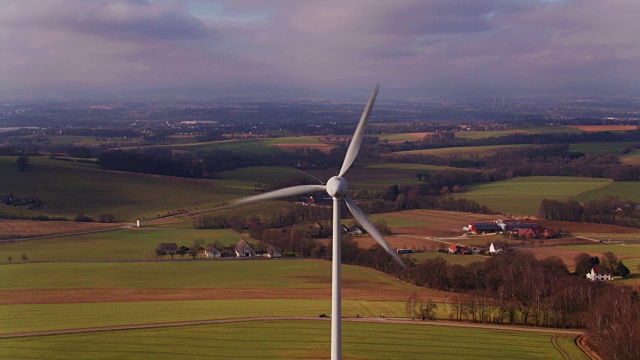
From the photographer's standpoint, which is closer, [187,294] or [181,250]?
[187,294]

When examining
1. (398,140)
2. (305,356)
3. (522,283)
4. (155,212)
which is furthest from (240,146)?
(305,356)

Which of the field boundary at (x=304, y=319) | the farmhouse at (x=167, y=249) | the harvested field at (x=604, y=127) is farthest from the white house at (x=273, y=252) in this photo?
the harvested field at (x=604, y=127)

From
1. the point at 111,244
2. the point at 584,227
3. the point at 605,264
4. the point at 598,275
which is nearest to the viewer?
the point at 598,275

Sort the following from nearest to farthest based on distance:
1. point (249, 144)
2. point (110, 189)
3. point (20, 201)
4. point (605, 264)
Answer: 1. point (605, 264)
2. point (20, 201)
3. point (110, 189)
4. point (249, 144)

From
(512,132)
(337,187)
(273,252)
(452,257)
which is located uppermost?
(337,187)

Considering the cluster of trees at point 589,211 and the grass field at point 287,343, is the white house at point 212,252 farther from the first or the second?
the cluster of trees at point 589,211

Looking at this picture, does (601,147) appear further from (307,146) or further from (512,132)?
(307,146)

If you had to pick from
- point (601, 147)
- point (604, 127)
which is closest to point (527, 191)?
point (601, 147)

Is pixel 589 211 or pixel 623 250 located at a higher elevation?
pixel 589 211
